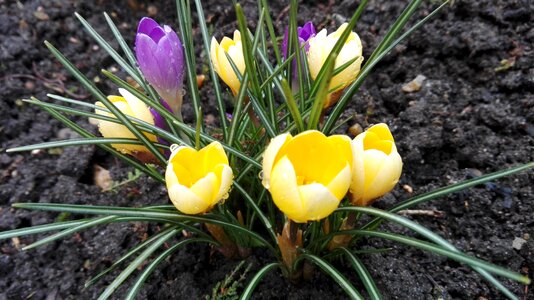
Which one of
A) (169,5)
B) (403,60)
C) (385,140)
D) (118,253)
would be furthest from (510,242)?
(169,5)

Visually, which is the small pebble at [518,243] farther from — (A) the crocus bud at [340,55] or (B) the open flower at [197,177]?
(B) the open flower at [197,177]

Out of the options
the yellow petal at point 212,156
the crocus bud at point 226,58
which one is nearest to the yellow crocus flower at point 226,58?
the crocus bud at point 226,58

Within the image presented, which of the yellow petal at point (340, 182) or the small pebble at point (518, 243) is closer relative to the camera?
the yellow petal at point (340, 182)

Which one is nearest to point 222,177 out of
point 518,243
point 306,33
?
point 306,33

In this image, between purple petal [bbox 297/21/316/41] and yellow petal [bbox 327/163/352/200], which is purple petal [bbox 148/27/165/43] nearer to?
purple petal [bbox 297/21/316/41]

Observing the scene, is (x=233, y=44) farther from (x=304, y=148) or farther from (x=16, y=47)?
(x=16, y=47)

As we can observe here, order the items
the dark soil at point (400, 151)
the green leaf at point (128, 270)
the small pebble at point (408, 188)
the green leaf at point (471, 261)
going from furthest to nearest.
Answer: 1. the small pebble at point (408, 188)
2. the dark soil at point (400, 151)
3. the green leaf at point (128, 270)
4. the green leaf at point (471, 261)

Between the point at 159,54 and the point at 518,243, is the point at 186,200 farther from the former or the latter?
the point at 518,243
